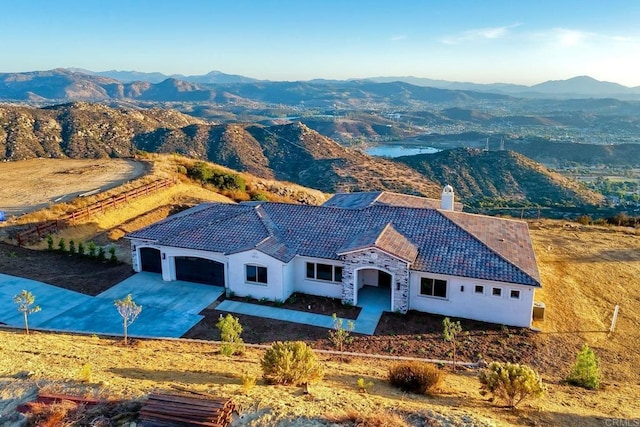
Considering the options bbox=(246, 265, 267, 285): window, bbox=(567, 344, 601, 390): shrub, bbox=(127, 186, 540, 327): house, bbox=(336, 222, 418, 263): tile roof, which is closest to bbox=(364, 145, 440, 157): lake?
bbox=(127, 186, 540, 327): house

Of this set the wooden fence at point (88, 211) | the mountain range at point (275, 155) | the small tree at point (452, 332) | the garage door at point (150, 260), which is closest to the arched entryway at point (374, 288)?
the small tree at point (452, 332)

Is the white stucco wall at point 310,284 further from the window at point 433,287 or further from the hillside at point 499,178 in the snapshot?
the hillside at point 499,178

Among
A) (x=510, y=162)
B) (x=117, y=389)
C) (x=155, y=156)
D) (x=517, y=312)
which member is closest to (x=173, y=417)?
(x=117, y=389)

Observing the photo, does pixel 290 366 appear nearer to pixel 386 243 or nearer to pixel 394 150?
pixel 386 243

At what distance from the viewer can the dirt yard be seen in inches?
1400

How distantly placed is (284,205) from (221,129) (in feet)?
278

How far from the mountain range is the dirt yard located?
105 feet

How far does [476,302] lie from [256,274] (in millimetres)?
9668

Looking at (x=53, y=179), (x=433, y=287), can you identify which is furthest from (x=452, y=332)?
(x=53, y=179)

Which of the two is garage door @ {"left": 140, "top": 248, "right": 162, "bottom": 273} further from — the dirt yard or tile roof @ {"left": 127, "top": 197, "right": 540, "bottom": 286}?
the dirt yard

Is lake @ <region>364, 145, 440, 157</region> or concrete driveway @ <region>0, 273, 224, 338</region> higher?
concrete driveway @ <region>0, 273, 224, 338</region>

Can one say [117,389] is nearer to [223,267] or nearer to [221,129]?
[223,267]

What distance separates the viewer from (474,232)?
23469 millimetres

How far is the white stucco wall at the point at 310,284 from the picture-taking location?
22.4m
